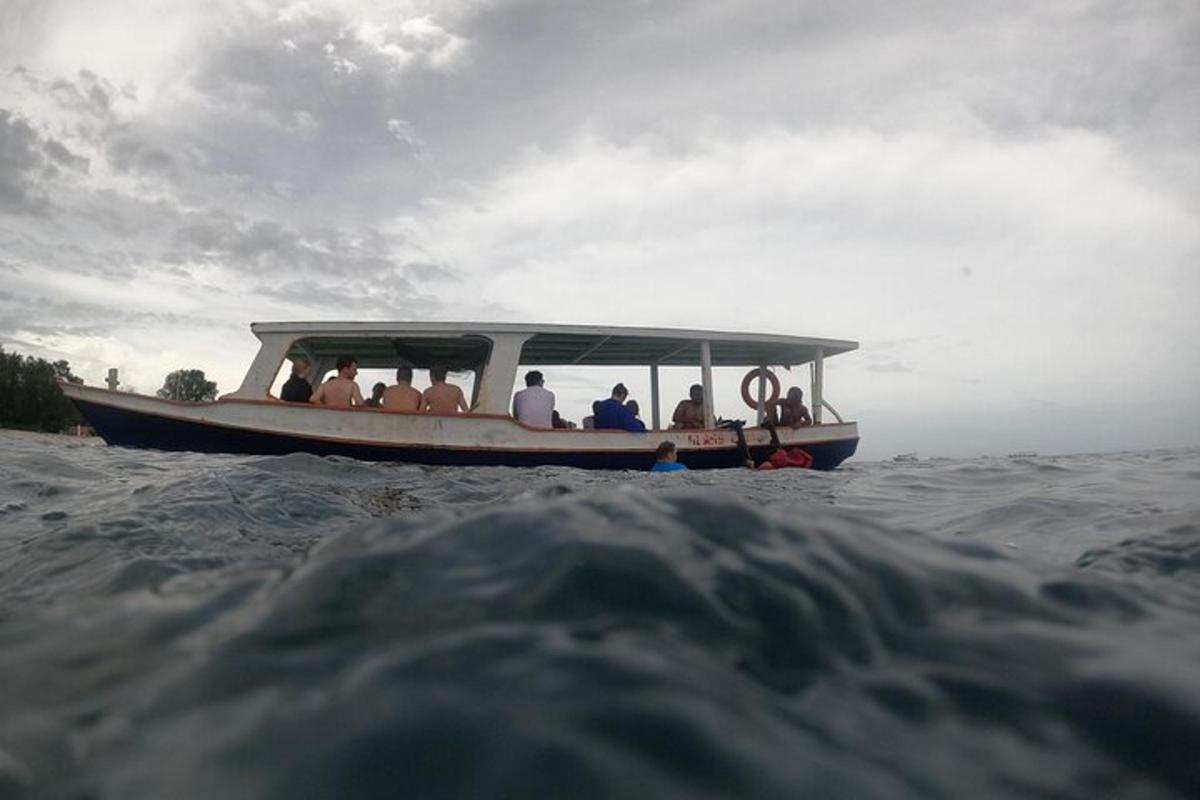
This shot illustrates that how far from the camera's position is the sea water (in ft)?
3.51

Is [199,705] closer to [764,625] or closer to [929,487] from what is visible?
[764,625]

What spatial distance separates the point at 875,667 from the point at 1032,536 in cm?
283

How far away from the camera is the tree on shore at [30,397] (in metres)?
36.9

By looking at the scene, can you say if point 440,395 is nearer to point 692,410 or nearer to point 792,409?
point 692,410

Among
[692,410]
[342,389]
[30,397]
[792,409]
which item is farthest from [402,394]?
[30,397]

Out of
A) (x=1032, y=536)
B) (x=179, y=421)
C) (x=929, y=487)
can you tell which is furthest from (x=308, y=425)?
(x=1032, y=536)

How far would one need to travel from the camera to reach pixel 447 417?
9.55m

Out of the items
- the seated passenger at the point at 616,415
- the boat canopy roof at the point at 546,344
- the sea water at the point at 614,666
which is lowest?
the sea water at the point at 614,666

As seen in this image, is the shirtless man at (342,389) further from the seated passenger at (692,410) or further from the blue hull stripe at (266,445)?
the seated passenger at (692,410)

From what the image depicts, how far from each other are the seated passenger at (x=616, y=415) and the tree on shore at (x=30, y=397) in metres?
38.3

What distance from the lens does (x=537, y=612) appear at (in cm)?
151

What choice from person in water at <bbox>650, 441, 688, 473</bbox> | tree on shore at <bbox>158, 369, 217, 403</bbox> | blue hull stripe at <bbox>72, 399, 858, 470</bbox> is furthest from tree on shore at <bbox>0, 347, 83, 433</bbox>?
person in water at <bbox>650, 441, 688, 473</bbox>

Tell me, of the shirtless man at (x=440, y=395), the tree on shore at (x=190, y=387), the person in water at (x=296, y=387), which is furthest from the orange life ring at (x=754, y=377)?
the tree on shore at (x=190, y=387)

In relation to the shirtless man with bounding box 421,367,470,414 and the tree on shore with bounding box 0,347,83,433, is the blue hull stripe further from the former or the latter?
the tree on shore with bounding box 0,347,83,433
